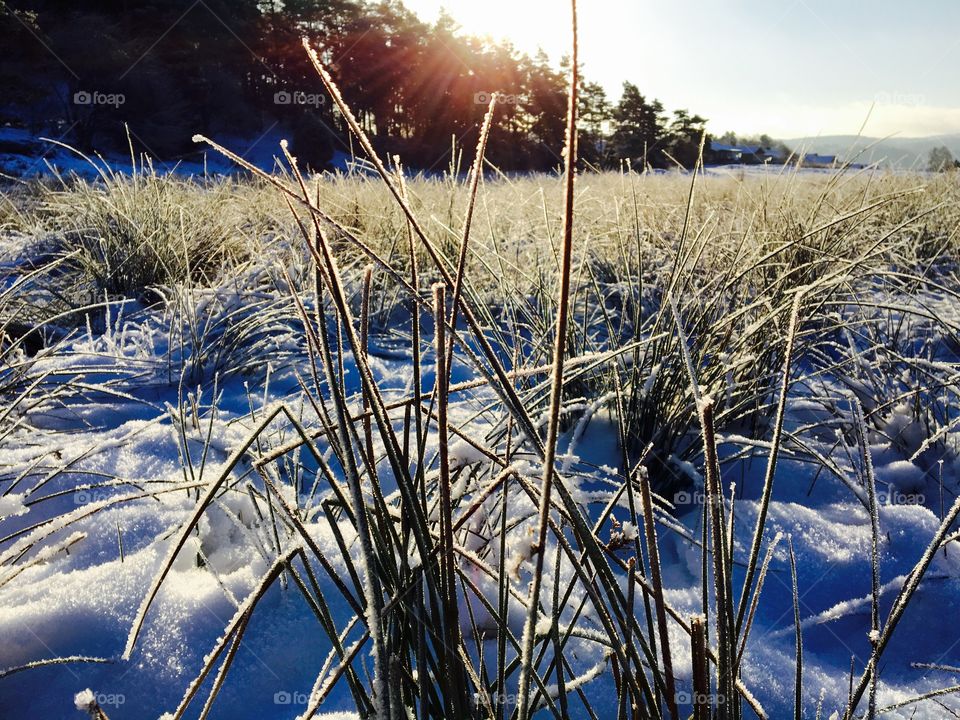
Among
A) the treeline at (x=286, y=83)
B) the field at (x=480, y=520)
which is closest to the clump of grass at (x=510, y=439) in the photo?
the field at (x=480, y=520)

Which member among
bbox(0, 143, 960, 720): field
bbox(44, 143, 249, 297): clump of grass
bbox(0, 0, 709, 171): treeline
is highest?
bbox(0, 0, 709, 171): treeline

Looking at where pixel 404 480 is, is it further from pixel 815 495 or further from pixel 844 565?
pixel 815 495

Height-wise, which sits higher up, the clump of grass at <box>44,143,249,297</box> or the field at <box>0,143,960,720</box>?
the clump of grass at <box>44,143,249,297</box>

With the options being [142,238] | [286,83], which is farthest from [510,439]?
[286,83]

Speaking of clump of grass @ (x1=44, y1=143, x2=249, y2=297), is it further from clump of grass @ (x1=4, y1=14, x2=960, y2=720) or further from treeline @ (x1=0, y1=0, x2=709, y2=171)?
treeline @ (x1=0, y1=0, x2=709, y2=171)

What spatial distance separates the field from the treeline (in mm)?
10805

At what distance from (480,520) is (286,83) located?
910 inches

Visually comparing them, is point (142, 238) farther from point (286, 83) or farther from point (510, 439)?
point (286, 83)

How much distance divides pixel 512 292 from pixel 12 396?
4.36 ft

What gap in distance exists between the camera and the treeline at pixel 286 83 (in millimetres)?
15125

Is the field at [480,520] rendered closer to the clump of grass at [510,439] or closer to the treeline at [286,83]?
the clump of grass at [510,439]

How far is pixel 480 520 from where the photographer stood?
0.90 metres

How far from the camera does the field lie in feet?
1.48

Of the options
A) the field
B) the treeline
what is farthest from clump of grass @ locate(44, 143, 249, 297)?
the treeline
